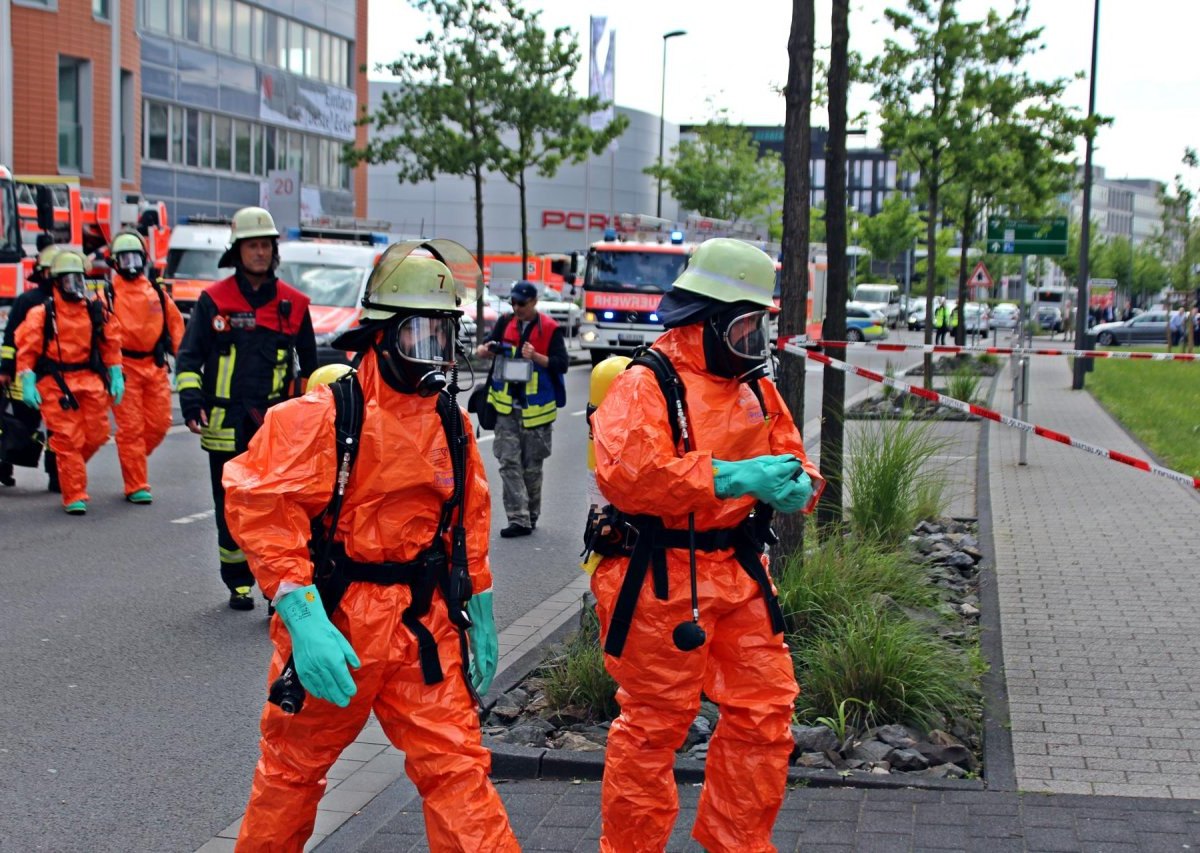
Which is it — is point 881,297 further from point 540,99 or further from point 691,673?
point 691,673

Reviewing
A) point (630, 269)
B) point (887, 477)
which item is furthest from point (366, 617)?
point (630, 269)

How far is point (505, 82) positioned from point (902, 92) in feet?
26.5

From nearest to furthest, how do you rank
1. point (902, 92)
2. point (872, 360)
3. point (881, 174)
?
1. point (902, 92)
2. point (872, 360)
3. point (881, 174)

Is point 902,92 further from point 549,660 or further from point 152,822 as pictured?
point 152,822

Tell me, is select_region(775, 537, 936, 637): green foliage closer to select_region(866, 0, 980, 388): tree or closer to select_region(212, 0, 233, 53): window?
select_region(866, 0, 980, 388): tree

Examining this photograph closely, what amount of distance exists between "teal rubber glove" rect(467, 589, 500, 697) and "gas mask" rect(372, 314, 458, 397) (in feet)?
1.88

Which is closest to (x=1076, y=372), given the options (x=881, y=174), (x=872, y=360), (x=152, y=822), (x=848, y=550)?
(x=872, y=360)

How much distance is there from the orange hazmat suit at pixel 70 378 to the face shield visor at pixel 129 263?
36cm

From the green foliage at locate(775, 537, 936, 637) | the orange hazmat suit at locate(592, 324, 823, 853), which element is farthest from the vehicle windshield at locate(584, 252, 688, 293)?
the orange hazmat suit at locate(592, 324, 823, 853)

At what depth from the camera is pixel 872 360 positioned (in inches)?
1499

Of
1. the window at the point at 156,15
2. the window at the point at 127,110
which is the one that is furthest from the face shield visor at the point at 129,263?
the window at the point at 156,15

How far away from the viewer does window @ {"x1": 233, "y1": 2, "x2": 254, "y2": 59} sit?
40.2 m

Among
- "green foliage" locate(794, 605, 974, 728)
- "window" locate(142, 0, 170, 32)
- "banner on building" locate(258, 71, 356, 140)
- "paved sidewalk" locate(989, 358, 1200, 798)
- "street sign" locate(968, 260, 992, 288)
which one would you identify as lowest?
"paved sidewalk" locate(989, 358, 1200, 798)

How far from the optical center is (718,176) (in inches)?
2308
